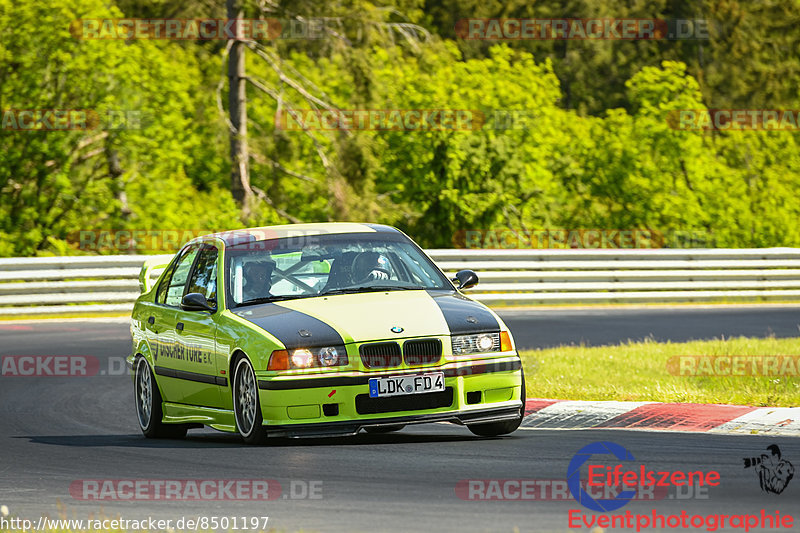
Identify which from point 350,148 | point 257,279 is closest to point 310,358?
point 257,279

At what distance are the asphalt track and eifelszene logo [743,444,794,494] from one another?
0.20ft

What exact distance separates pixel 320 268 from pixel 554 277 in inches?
597

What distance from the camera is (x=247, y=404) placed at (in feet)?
29.4

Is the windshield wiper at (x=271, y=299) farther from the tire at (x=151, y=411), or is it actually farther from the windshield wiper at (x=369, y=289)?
the tire at (x=151, y=411)

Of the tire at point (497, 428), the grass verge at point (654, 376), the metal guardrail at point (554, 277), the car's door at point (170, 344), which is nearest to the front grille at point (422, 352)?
the tire at point (497, 428)

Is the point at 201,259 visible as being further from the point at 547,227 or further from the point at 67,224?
the point at 547,227

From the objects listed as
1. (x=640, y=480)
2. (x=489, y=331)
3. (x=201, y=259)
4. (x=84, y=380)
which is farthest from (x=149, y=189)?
(x=640, y=480)

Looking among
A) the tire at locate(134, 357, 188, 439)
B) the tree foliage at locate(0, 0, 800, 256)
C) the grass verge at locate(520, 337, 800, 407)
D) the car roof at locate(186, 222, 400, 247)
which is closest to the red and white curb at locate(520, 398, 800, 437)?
the grass verge at locate(520, 337, 800, 407)

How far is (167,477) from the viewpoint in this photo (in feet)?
25.9

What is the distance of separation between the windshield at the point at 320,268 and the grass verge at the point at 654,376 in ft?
7.19

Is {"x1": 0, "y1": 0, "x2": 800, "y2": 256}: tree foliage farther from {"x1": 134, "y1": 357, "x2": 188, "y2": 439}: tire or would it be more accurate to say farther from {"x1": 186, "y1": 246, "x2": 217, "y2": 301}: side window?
{"x1": 186, "y1": 246, "x2": 217, "y2": 301}: side window

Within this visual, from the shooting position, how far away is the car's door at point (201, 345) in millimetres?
9445

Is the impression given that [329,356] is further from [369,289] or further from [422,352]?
[369,289]

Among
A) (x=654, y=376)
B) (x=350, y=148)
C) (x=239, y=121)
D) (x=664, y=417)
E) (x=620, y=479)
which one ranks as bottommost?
(x=654, y=376)
